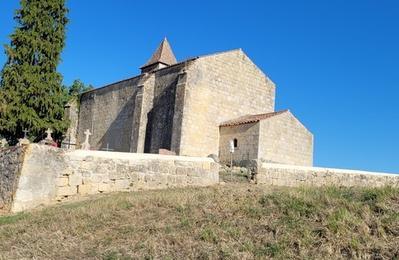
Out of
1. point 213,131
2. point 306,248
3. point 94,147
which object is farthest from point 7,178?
point 94,147

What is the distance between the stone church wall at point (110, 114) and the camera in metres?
30.3

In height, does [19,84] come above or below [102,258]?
above

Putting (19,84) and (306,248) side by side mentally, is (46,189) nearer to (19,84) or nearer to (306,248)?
(306,248)

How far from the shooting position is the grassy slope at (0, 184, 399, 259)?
6.00 metres

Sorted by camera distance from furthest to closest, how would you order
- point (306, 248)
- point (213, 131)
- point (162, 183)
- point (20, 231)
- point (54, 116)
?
1. point (54, 116)
2. point (213, 131)
3. point (162, 183)
4. point (20, 231)
5. point (306, 248)

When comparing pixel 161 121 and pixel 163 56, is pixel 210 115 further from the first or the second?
pixel 163 56

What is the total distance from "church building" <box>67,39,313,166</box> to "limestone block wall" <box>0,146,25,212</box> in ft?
37.9

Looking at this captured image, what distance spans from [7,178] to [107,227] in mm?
6810

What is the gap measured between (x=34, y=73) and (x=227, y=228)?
2466 cm

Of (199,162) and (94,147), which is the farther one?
(94,147)

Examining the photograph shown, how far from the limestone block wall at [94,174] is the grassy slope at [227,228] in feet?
11.8

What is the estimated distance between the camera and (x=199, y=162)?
53.9ft

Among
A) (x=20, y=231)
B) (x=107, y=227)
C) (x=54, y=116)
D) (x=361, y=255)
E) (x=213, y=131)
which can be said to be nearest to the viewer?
(x=361, y=255)

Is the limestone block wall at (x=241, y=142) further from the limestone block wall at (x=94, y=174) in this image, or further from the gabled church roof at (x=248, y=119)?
the limestone block wall at (x=94, y=174)
